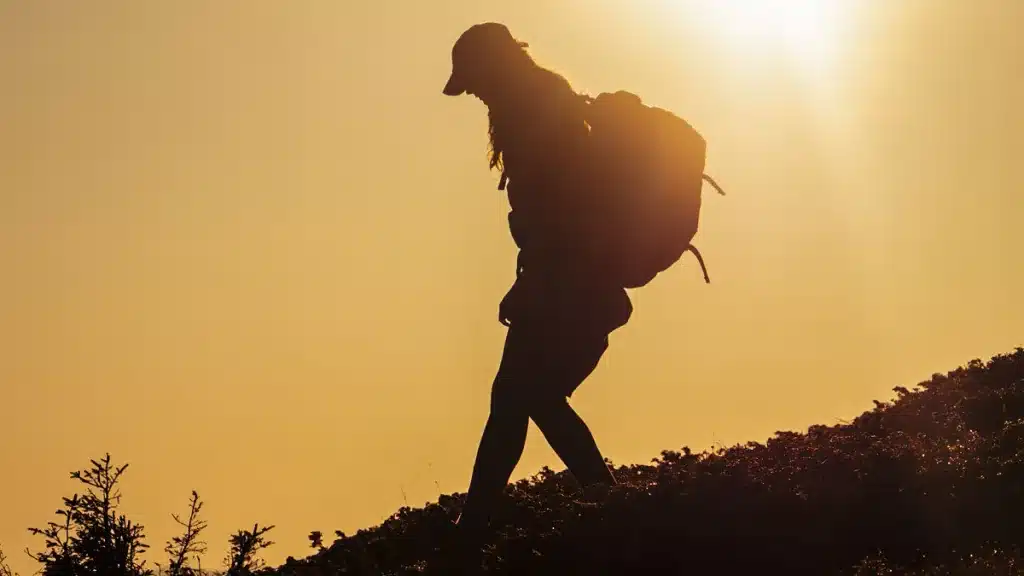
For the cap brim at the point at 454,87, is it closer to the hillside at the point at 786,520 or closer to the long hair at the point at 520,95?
the long hair at the point at 520,95

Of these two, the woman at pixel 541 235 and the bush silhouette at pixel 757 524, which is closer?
the bush silhouette at pixel 757 524

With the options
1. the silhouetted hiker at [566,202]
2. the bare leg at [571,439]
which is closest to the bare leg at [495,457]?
the silhouetted hiker at [566,202]

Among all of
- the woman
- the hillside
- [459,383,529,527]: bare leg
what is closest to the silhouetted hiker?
the woman

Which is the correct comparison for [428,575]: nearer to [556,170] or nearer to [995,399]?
[556,170]

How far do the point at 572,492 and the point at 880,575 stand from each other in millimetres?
4709

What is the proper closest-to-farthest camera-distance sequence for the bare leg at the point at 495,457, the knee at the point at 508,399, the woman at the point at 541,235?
1. the bare leg at the point at 495,457
2. the knee at the point at 508,399
3. the woman at the point at 541,235

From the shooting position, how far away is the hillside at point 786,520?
9039mm

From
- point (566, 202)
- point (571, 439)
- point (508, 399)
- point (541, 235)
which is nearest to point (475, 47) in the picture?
point (566, 202)

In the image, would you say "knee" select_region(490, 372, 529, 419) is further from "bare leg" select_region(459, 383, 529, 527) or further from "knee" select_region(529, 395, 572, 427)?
"knee" select_region(529, 395, 572, 427)

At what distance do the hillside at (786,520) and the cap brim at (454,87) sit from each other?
3.54 meters

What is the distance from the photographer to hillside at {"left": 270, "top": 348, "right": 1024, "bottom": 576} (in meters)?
9.04

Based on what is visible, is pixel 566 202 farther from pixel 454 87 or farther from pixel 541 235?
pixel 454 87

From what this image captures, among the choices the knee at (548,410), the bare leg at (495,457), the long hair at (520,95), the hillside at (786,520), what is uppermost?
the long hair at (520,95)

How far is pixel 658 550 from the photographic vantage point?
9312mm
